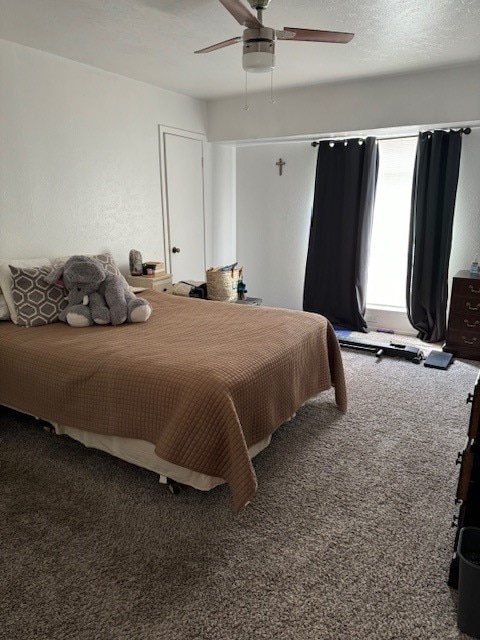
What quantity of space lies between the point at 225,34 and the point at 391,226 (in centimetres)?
272

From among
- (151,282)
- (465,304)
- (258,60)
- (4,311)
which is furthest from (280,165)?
(4,311)

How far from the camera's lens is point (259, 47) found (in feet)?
7.44

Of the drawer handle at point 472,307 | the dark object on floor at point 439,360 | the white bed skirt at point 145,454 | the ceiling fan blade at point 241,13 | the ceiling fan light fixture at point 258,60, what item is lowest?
the dark object on floor at point 439,360

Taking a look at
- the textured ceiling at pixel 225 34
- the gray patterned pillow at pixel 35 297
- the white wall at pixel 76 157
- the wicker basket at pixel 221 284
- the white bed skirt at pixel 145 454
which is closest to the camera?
the white bed skirt at pixel 145 454

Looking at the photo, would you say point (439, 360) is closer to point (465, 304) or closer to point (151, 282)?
point (465, 304)

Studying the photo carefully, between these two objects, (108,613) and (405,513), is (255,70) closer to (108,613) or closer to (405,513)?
(405,513)

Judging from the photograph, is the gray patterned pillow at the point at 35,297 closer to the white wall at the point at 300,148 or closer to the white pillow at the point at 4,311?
the white pillow at the point at 4,311

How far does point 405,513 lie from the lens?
6.82ft

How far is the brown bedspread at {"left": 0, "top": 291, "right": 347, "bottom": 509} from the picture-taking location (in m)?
1.96

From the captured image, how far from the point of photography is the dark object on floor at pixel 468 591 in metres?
1.43

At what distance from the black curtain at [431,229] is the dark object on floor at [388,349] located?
0.52 m

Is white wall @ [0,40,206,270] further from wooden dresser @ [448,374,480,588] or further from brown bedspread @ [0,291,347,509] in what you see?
wooden dresser @ [448,374,480,588]

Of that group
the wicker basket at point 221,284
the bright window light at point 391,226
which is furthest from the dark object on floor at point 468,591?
the bright window light at point 391,226

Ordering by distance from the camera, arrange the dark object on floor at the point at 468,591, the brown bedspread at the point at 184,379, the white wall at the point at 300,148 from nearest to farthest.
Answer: the dark object on floor at the point at 468,591
the brown bedspread at the point at 184,379
the white wall at the point at 300,148
